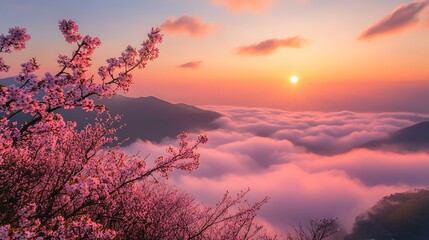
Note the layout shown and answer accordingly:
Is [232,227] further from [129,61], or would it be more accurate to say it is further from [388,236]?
[388,236]

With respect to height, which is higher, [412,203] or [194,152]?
[194,152]

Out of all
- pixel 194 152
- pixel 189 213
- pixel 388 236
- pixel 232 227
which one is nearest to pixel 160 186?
pixel 189 213

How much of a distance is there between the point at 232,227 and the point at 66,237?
577 inches

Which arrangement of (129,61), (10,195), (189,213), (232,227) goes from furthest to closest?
(189,213), (232,227), (10,195), (129,61)

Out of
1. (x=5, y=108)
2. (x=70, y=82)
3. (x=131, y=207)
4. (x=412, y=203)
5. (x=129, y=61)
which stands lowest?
(x=412, y=203)

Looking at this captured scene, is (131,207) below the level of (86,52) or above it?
below

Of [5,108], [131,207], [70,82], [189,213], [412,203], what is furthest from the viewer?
[412,203]

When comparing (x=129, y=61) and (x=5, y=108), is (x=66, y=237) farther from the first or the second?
(x=129, y=61)

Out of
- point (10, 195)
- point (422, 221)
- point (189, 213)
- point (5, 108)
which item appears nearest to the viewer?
point (5, 108)

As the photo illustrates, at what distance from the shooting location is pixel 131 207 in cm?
1712

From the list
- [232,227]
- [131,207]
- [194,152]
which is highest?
[194,152]

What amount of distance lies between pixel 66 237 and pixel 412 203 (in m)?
231

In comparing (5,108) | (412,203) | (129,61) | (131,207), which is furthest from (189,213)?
(412,203)

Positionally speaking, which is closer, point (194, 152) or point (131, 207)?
point (194, 152)
